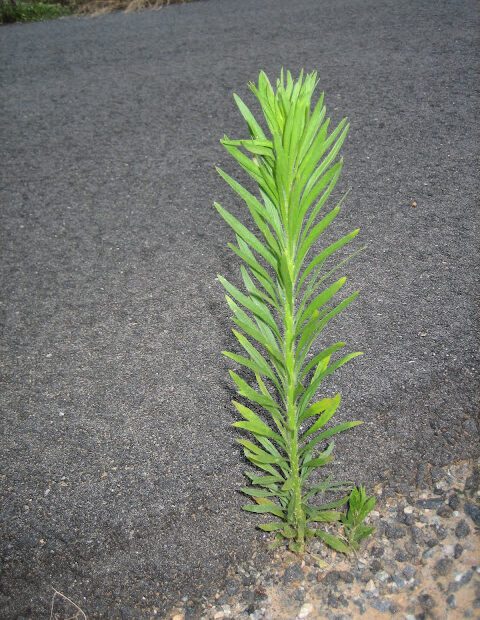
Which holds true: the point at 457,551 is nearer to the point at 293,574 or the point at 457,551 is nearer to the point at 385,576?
the point at 385,576

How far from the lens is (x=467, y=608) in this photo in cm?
163

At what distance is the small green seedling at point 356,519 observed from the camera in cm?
174

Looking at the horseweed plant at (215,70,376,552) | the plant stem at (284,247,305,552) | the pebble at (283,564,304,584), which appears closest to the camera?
the horseweed plant at (215,70,376,552)

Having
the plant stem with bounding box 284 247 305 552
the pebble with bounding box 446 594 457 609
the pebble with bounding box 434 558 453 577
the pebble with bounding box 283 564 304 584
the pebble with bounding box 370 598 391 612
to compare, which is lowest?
the pebble with bounding box 283 564 304 584

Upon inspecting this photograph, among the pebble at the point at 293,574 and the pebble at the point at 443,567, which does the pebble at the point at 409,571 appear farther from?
the pebble at the point at 293,574

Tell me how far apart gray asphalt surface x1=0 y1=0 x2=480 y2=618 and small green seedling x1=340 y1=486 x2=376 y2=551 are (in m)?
0.25

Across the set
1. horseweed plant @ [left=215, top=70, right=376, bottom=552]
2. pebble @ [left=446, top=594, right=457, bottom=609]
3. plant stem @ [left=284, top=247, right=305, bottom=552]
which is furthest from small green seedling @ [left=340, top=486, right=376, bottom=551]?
pebble @ [left=446, top=594, right=457, bottom=609]

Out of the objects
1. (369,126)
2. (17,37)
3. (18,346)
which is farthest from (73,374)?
(17,37)

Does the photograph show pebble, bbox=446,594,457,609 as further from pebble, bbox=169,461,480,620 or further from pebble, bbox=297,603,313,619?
pebble, bbox=297,603,313,619

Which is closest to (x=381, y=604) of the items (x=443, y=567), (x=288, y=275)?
(x=443, y=567)

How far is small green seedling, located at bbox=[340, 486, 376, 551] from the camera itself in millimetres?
1735

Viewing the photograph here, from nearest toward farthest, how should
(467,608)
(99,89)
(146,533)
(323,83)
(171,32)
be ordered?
1. (467,608)
2. (146,533)
3. (323,83)
4. (99,89)
5. (171,32)

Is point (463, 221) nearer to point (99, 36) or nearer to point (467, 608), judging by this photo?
point (467, 608)

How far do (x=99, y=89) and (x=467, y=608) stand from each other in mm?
4784
